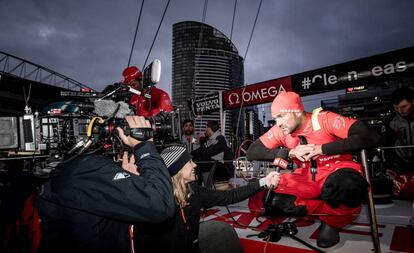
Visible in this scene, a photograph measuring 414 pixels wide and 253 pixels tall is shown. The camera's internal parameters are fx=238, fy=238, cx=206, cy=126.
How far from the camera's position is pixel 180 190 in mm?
1893

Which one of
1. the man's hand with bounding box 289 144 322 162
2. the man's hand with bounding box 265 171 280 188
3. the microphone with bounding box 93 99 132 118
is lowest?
the man's hand with bounding box 265 171 280 188

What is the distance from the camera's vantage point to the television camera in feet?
4.87

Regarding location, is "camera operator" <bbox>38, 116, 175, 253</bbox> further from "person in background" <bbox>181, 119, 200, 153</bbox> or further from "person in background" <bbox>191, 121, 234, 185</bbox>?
"person in background" <bbox>181, 119, 200, 153</bbox>

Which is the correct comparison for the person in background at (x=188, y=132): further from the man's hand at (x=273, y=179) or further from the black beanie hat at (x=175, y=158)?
the black beanie hat at (x=175, y=158)

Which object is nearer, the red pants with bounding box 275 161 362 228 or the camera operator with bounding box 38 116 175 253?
the camera operator with bounding box 38 116 175 253

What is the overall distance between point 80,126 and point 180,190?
94 cm

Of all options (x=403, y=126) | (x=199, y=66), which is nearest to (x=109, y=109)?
(x=403, y=126)

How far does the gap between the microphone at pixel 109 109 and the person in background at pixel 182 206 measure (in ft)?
1.62

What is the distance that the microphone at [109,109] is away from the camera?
65.8 inches

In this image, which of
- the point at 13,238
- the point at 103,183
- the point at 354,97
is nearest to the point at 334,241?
the point at 103,183

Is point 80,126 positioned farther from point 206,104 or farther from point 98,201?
point 206,104

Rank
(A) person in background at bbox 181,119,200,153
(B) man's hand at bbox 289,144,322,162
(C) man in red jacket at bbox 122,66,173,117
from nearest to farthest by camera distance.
A: (B) man's hand at bbox 289,144,322,162 → (C) man in red jacket at bbox 122,66,173,117 → (A) person in background at bbox 181,119,200,153

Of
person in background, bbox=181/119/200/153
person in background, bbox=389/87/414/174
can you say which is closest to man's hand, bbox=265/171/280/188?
person in background, bbox=389/87/414/174

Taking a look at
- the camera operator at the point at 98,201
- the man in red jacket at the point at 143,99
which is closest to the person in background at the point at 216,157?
the man in red jacket at the point at 143,99
